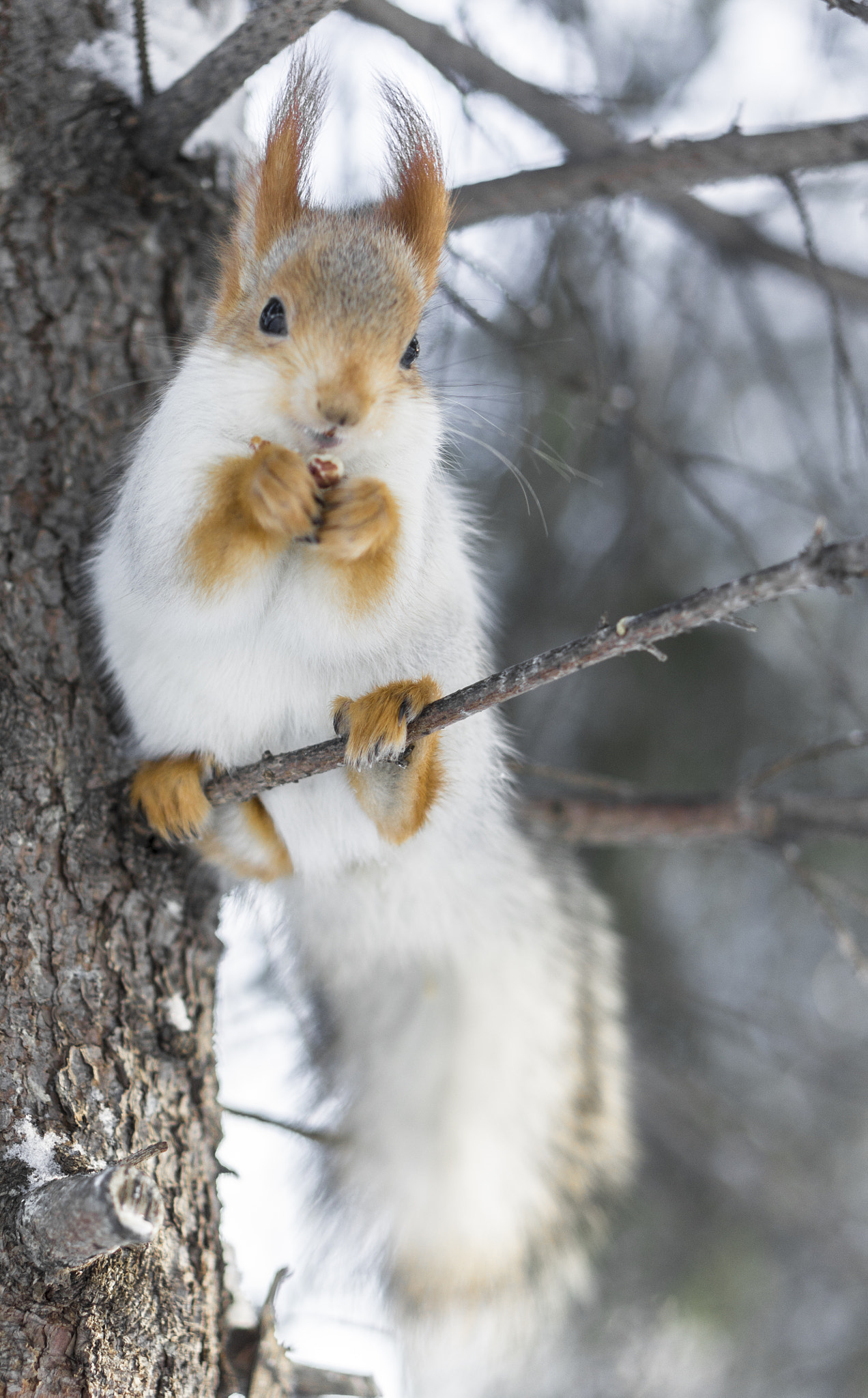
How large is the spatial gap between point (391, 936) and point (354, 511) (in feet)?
3.08

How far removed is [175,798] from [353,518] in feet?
1.82

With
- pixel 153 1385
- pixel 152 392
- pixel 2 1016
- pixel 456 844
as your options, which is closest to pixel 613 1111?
pixel 456 844

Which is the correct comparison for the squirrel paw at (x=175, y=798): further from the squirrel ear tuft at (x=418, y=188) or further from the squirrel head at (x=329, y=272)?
the squirrel ear tuft at (x=418, y=188)

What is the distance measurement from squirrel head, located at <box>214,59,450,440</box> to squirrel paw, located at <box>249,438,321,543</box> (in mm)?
67

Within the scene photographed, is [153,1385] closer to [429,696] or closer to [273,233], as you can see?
[429,696]

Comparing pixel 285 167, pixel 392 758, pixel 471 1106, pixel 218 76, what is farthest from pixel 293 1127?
pixel 218 76

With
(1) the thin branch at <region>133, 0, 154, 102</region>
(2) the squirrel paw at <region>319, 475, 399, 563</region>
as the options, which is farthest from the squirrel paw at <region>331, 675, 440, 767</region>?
(1) the thin branch at <region>133, 0, 154, 102</region>

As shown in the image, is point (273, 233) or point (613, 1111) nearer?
point (273, 233)

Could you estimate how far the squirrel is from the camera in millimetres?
1348

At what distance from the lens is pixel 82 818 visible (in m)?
1.51

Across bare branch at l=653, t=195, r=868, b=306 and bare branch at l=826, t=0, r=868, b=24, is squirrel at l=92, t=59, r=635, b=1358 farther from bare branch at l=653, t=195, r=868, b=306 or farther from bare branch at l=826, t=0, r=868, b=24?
bare branch at l=653, t=195, r=868, b=306

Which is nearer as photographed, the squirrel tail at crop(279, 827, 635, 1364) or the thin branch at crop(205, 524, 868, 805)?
the thin branch at crop(205, 524, 868, 805)

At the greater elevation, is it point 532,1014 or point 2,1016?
point 532,1014

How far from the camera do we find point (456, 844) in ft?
5.80
